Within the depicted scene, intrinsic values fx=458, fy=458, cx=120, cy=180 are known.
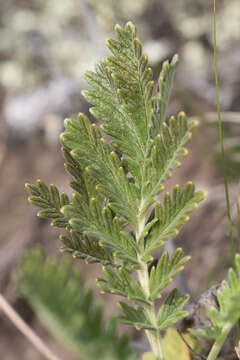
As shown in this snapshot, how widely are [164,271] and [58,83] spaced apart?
9.70 ft

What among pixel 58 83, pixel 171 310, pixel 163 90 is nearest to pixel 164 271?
pixel 171 310

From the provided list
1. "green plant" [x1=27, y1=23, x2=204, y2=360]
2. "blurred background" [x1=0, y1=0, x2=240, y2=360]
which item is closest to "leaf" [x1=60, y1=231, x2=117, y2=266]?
"green plant" [x1=27, y1=23, x2=204, y2=360]

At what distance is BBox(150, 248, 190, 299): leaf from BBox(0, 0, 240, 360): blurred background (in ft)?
4.79

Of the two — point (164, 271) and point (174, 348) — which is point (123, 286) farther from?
point (174, 348)

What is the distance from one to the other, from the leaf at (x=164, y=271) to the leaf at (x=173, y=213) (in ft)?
0.04

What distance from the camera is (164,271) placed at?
1.15 feet

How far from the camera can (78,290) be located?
490 millimetres

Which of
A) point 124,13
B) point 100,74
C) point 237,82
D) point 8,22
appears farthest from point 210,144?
point 8,22

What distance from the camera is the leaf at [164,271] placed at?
1.11 ft

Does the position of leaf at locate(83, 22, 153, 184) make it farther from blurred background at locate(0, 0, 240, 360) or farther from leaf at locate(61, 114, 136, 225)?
blurred background at locate(0, 0, 240, 360)

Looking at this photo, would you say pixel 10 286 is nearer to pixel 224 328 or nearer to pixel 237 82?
pixel 237 82

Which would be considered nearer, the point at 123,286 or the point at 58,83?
the point at 123,286

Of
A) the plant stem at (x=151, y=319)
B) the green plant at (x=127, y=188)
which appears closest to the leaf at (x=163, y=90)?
the green plant at (x=127, y=188)

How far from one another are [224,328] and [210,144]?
1.44 m
